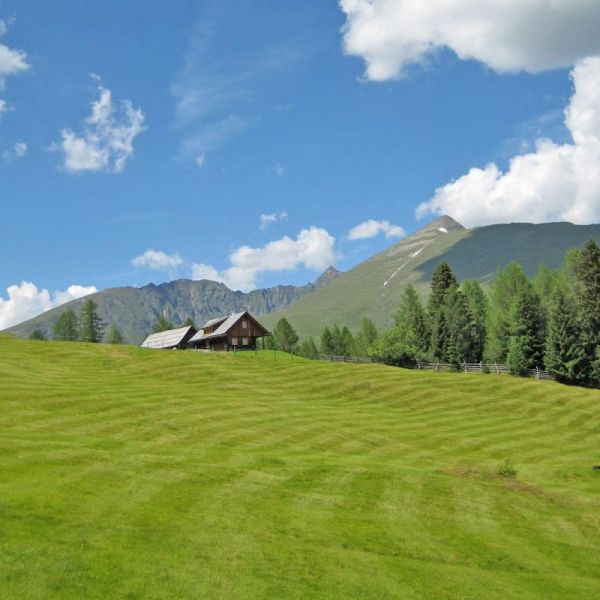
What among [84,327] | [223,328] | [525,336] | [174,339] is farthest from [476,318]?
[84,327]

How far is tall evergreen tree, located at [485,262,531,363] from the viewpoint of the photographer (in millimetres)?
122250

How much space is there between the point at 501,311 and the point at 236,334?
5474 centimetres

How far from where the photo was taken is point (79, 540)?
1912cm

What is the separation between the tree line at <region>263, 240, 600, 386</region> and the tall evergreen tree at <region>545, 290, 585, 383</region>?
0.15 metres

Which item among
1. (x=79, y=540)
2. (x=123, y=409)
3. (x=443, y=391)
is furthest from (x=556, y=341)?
(x=79, y=540)

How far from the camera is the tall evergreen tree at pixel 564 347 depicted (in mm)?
102188

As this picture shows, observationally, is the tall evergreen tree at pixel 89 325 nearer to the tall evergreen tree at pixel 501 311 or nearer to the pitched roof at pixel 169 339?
the pitched roof at pixel 169 339

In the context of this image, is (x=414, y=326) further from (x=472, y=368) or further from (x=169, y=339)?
(x=169, y=339)

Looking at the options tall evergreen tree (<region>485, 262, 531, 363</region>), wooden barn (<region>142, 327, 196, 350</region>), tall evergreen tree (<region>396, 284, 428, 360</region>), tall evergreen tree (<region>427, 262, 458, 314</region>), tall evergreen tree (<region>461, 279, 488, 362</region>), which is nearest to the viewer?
tall evergreen tree (<region>485, 262, 531, 363</region>)

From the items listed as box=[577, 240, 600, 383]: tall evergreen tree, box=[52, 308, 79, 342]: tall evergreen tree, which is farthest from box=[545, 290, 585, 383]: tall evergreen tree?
box=[52, 308, 79, 342]: tall evergreen tree

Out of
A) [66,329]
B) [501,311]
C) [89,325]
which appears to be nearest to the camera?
[501,311]

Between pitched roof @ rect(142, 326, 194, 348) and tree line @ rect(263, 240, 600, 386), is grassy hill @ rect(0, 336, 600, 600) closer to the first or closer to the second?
tree line @ rect(263, 240, 600, 386)

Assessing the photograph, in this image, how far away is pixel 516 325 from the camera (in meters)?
111

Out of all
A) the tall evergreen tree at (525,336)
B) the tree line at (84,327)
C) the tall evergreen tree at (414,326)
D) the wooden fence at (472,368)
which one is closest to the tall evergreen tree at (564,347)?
the wooden fence at (472,368)
